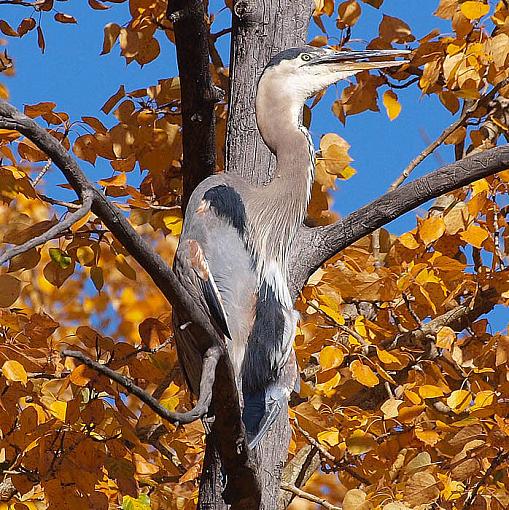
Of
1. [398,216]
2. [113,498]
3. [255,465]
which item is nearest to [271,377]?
[255,465]

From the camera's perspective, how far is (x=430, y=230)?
3.16 meters

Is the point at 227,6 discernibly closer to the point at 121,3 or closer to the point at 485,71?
the point at 121,3

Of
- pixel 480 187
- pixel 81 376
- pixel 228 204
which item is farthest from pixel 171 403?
pixel 480 187

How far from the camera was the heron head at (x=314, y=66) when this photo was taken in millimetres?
2732

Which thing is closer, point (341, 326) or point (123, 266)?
point (341, 326)

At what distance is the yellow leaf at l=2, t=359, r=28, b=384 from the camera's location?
2.55 meters

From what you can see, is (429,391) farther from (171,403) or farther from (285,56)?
(285,56)

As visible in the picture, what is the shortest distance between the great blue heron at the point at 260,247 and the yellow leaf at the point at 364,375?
26 centimetres

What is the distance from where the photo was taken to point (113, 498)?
3273 millimetres

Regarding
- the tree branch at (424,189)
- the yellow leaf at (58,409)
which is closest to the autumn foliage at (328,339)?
the yellow leaf at (58,409)

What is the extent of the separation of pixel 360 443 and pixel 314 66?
3.85ft

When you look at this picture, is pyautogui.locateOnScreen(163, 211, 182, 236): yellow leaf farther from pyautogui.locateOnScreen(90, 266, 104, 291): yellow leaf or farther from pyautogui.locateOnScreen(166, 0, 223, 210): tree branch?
pyautogui.locateOnScreen(166, 0, 223, 210): tree branch

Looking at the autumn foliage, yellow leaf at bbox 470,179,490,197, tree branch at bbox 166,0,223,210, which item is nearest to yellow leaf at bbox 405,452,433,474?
the autumn foliage

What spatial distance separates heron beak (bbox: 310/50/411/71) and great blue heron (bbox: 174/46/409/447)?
0.37 feet
